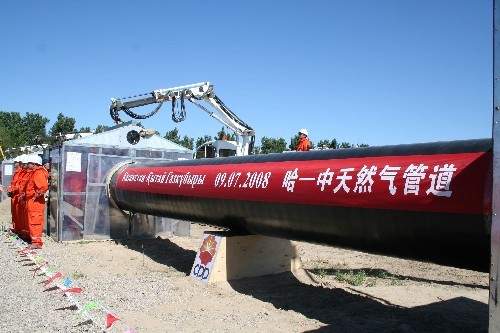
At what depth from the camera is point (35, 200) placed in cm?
907

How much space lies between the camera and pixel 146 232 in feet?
34.9

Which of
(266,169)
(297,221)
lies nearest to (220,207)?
(266,169)

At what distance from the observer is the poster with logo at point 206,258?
619cm

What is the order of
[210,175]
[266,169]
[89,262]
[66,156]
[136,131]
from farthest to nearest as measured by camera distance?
[136,131] < [66,156] < [89,262] < [210,175] < [266,169]

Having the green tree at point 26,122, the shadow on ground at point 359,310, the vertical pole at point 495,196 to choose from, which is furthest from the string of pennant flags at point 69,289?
the green tree at point 26,122

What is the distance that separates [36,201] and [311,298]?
6.19 meters

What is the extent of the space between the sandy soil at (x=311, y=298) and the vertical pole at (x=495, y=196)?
1.76 metres

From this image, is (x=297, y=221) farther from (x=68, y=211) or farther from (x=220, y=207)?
(x=68, y=211)

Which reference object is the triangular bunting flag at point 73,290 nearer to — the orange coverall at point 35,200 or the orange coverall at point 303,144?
the orange coverall at point 35,200

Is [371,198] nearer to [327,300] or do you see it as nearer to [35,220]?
[327,300]

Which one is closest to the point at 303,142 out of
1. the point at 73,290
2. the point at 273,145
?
the point at 73,290

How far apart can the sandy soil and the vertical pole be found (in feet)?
5.77

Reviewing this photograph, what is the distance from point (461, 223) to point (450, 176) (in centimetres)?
35

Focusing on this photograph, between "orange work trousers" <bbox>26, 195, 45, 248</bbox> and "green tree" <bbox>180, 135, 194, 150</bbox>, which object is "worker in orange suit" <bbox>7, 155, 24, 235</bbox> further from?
"green tree" <bbox>180, 135, 194, 150</bbox>
